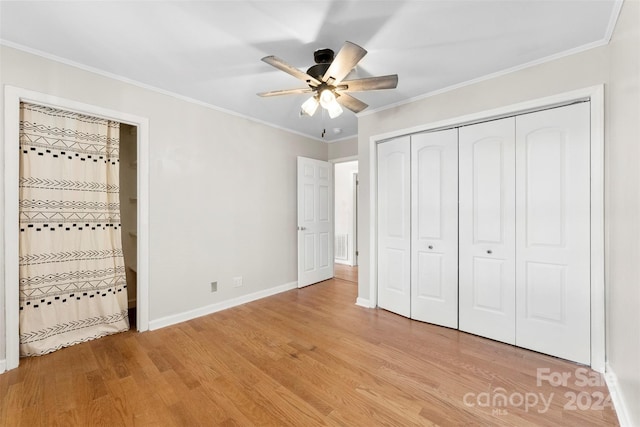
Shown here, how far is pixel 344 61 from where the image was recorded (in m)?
1.75

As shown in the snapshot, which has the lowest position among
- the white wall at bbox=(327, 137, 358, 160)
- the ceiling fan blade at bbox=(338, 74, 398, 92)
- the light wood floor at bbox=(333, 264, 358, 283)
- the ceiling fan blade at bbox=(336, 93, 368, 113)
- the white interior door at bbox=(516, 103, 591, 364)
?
the light wood floor at bbox=(333, 264, 358, 283)

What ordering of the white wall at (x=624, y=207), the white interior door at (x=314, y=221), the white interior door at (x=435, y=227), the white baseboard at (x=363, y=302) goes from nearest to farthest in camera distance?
the white wall at (x=624, y=207), the white interior door at (x=435, y=227), the white baseboard at (x=363, y=302), the white interior door at (x=314, y=221)

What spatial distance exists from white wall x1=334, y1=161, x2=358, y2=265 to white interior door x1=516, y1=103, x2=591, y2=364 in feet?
13.0

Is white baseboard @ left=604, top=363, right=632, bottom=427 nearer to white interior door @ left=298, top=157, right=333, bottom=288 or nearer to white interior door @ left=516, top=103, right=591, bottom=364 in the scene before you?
white interior door @ left=516, top=103, right=591, bottom=364

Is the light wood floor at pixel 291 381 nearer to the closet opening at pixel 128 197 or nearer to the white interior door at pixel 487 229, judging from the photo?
the white interior door at pixel 487 229

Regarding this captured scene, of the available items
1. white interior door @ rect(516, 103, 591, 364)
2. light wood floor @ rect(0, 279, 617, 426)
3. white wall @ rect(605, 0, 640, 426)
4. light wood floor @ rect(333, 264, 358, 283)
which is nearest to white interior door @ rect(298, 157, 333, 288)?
light wood floor @ rect(333, 264, 358, 283)

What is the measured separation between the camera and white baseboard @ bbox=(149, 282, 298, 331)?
2898 mm

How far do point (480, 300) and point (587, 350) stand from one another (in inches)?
30.4

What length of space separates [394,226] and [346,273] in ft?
7.60

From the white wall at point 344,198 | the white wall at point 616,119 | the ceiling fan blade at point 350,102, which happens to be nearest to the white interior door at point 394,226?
the white wall at point 616,119

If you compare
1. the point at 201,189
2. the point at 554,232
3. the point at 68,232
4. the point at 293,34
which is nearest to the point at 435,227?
the point at 554,232

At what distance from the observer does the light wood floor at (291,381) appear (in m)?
1.64

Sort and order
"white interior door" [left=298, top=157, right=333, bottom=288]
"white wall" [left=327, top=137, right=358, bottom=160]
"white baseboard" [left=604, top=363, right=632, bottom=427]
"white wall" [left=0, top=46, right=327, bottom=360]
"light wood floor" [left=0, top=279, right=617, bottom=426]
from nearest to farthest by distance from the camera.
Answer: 1. "white baseboard" [left=604, top=363, right=632, bottom=427]
2. "light wood floor" [left=0, top=279, right=617, bottom=426]
3. "white wall" [left=0, top=46, right=327, bottom=360]
4. "white interior door" [left=298, top=157, right=333, bottom=288]
5. "white wall" [left=327, top=137, right=358, bottom=160]

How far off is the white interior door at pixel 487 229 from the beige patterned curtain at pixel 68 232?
3458mm
